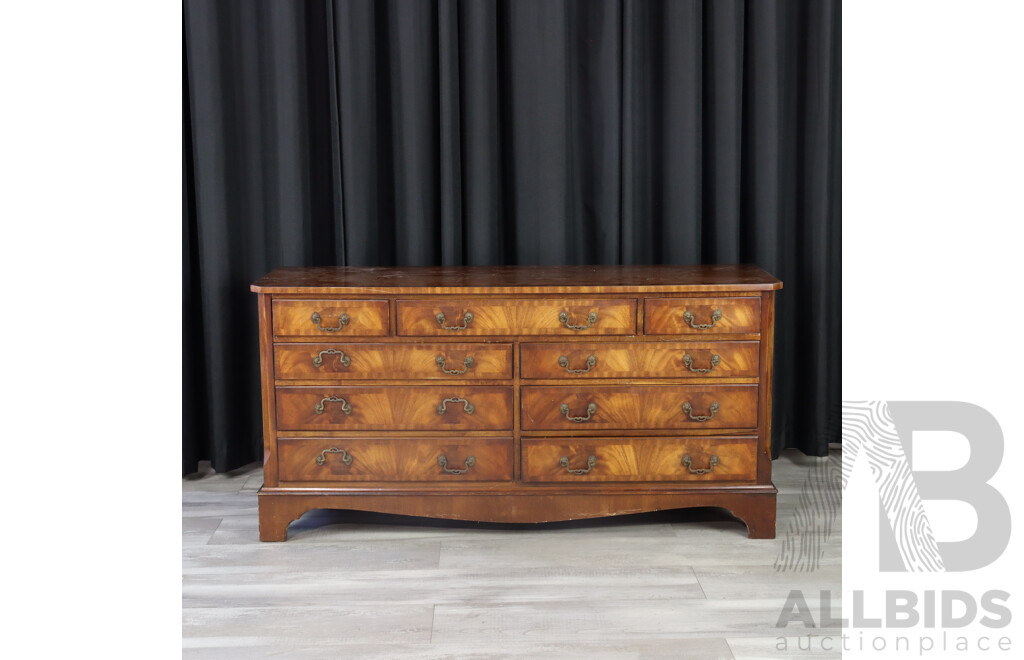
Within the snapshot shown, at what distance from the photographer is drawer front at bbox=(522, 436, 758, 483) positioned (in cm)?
249

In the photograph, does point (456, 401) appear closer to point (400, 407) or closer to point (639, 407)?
point (400, 407)

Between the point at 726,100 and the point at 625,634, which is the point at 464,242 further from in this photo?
the point at 625,634

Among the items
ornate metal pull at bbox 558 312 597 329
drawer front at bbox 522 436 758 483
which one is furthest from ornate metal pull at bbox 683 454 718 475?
ornate metal pull at bbox 558 312 597 329

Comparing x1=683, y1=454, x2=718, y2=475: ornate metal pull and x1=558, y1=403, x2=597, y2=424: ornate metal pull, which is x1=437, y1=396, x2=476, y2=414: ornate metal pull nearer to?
x1=558, y1=403, x2=597, y2=424: ornate metal pull

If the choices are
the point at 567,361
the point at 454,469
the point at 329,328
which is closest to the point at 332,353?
the point at 329,328

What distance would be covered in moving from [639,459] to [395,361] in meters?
0.74

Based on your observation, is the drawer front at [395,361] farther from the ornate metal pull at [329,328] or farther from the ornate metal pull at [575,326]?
the ornate metal pull at [575,326]

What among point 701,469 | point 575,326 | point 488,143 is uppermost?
point 488,143

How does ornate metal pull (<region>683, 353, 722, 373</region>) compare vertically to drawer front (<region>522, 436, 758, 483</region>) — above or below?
above

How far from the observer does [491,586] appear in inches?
88.3

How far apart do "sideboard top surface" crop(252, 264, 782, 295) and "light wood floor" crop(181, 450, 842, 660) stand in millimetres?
714

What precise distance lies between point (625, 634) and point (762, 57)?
1880 mm

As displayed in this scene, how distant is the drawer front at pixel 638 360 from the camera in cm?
245
